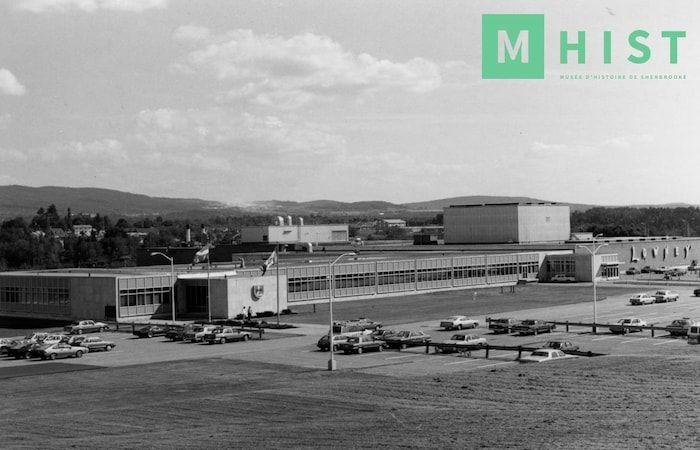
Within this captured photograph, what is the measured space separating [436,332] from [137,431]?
3974cm

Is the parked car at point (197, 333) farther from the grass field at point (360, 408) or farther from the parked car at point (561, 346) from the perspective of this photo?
the parked car at point (561, 346)

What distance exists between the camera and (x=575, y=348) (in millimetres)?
56938

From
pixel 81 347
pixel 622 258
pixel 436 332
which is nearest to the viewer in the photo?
pixel 81 347

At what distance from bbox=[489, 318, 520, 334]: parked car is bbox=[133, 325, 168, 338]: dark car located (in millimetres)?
25858

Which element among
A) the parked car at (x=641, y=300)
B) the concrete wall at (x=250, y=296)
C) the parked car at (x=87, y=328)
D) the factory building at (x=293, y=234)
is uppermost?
the factory building at (x=293, y=234)

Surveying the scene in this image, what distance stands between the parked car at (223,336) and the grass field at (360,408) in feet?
46.8

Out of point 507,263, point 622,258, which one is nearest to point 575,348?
point 507,263

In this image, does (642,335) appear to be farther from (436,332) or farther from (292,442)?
(292,442)

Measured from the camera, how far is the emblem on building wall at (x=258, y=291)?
86.5 m

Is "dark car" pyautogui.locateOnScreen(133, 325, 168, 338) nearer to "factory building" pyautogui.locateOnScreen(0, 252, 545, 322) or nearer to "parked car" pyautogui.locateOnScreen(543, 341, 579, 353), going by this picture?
"factory building" pyautogui.locateOnScreen(0, 252, 545, 322)

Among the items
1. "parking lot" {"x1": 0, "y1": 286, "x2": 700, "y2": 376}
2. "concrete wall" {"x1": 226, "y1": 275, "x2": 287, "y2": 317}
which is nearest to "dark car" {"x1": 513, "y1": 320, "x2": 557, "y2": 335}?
"parking lot" {"x1": 0, "y1": 286, "x2": 700, "y2": 376}

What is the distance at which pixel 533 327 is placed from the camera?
221 ft

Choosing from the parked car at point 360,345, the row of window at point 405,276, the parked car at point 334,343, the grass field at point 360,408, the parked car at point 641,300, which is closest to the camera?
the grass field at point 360,408

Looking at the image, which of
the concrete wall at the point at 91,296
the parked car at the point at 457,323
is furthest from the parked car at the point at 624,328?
the concrete wall at the point at 91,296
